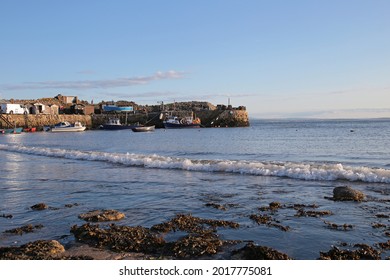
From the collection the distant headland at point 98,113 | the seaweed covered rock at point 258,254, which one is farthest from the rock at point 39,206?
the distant headland at point 98,113

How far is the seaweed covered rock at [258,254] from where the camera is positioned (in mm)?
5914

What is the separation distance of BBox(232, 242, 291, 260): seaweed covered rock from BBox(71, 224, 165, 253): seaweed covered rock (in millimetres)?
1470

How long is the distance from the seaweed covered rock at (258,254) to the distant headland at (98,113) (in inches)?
3908

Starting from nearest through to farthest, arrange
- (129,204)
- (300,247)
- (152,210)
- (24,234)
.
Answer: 1. (300,247)
2. (24,234)
3. (152,210)
4. (129,204)

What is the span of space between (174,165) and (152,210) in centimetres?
1021

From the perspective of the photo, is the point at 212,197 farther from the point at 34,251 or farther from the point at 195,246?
the point at 34,251

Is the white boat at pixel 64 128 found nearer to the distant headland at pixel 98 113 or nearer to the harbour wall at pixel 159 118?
the distant headland at pixel 98 113

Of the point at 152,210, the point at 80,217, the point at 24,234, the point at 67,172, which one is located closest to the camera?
the point at 24,234

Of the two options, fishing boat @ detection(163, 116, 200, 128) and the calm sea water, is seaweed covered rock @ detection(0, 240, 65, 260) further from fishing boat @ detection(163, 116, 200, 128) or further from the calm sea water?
fishing boat @ detection(163, 116, 200, 128)

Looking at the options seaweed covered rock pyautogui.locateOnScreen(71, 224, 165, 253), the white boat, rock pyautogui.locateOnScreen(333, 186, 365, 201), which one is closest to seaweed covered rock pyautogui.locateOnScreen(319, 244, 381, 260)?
seaweed covered rock pyautogui.locateOnScreen(71, 224, 165, 253)

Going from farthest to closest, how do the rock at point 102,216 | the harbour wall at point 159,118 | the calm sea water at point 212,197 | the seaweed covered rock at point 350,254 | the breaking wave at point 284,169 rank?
the harbour wall at point 159,118 < the breaking wave at point 284,169 < the rock at point 102,216 < the calm sea water at point 212,197 < the seaweed covered rock at point 350,254

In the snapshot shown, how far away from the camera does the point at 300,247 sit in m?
6.54
